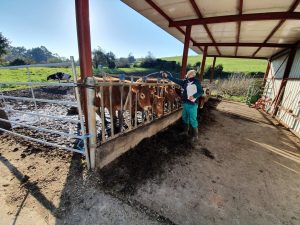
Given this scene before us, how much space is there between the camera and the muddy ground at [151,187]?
6.02 ft

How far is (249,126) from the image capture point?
5.56 m

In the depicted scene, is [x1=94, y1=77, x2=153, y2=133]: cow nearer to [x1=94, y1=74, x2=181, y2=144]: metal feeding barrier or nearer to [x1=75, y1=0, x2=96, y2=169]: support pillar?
[x1=94, y1=74, x2=181, y2=144]: metal feeding barrier

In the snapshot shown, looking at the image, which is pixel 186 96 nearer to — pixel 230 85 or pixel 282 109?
pixel 282 109

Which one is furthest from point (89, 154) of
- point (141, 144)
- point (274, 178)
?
point (274, 178)

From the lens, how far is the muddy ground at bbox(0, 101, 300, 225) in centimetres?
184

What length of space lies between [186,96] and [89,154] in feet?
7.71

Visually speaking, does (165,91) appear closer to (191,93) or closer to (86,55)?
(191,93)

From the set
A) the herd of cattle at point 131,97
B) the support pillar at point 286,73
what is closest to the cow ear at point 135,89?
the herd of cattle at point 131,97

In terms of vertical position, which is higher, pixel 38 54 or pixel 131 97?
pixel 38 54

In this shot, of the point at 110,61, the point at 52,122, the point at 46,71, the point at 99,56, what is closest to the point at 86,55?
the point at 52,122

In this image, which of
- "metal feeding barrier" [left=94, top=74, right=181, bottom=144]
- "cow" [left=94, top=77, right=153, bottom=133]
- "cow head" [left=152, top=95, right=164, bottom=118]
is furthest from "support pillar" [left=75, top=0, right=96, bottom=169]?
"cow head" [left=152, top=95, right=164, bottom=118]

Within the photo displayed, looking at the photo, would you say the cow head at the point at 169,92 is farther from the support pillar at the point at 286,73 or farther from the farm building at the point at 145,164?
the support pillar at the point at 286,73

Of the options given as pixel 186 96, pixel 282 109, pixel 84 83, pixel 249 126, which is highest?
pixel 84 83

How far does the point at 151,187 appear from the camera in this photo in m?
2.28
